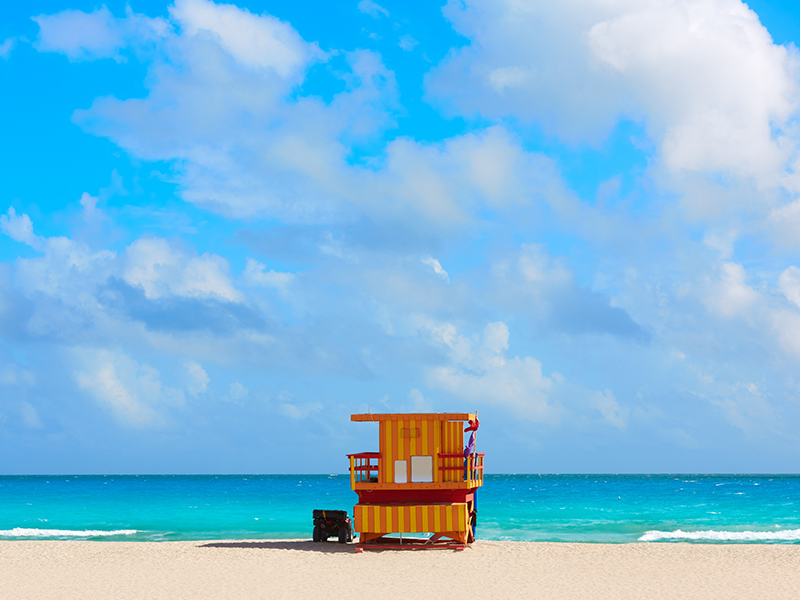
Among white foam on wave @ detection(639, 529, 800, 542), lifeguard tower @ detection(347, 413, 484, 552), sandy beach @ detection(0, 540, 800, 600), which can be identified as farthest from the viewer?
white foam on wave @ detection(639, 529, 800, 542)

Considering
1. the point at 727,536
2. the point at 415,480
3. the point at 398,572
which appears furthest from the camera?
the point at 727,536

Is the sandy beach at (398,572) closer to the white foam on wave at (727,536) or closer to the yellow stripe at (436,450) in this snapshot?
the yellow stripe at (436,450)

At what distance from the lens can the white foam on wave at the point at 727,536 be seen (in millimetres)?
33156

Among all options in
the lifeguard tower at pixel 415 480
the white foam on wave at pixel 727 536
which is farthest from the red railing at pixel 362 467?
the white foam on wave at pixel 727 536

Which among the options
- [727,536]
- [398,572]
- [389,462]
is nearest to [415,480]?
[389,462]

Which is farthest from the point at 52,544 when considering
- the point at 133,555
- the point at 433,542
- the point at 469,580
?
the point at 469,580

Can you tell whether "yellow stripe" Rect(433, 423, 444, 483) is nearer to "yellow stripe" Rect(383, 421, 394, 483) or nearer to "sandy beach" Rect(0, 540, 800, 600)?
"yellow stripe" Rect(383, 421, 394, 483)

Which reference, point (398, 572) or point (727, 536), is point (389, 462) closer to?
point (398, 572)

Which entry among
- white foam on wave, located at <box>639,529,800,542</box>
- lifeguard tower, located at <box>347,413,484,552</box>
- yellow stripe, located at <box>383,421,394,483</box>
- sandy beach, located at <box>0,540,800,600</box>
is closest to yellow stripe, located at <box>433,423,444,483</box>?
lifeguard tower, located at <box>347,413,484,552</box>

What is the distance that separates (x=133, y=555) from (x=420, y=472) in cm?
843

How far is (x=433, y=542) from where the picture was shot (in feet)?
75.3

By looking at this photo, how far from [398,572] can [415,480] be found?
4131mm

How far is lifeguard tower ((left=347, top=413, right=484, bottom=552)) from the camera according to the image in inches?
867

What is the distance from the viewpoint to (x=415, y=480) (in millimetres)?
22391
